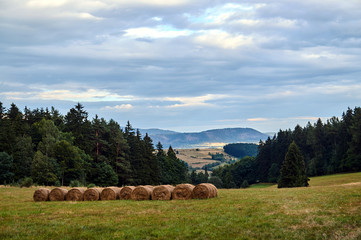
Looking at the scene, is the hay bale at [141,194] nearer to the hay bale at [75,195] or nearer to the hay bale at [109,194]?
the hay bale at [109,194]

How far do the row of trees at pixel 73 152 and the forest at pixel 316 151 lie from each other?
132 feet

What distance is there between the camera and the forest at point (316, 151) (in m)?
106

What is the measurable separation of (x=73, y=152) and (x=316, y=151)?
8605 centimetres

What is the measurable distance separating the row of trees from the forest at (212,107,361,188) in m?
40.4

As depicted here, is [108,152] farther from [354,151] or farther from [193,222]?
[193,222]

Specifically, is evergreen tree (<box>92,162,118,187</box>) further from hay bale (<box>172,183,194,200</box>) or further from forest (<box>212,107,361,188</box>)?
forest (<box>212,107,361,188</box>)

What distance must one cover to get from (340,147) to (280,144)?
2465cm

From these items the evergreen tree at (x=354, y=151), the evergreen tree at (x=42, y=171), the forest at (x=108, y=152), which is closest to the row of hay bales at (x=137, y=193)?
the forest at (x=108, y=152)

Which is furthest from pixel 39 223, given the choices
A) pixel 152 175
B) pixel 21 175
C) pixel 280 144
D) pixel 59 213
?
pixel 280 144

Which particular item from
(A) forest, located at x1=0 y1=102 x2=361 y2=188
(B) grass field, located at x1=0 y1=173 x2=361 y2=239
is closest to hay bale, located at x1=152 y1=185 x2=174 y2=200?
(B) grass field, located at x1=0 y1=173 x2=361 y2=239

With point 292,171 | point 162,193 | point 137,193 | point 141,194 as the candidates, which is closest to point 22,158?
point 137,193

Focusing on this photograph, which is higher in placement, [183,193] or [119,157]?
[119,157]

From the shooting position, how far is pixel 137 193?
27.5 m

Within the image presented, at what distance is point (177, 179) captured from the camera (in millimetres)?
114875
